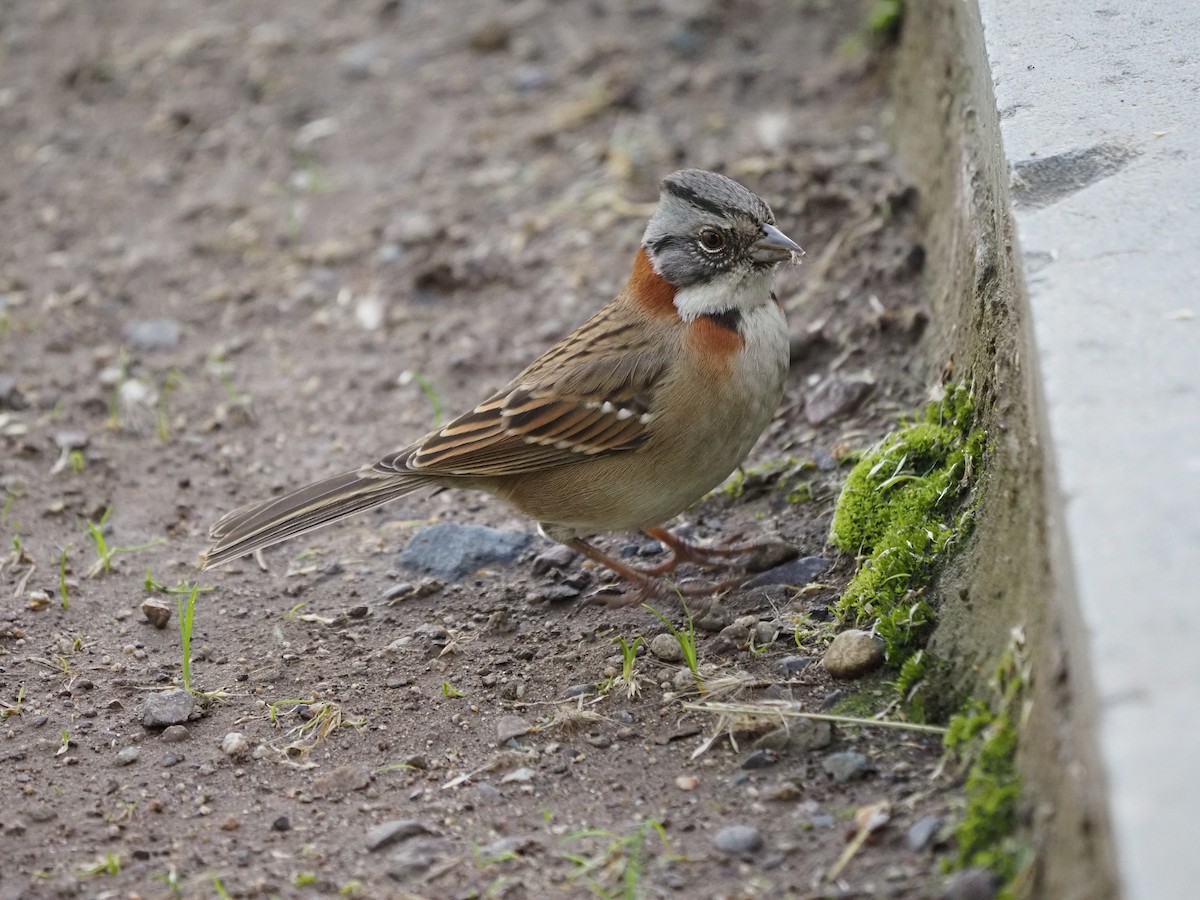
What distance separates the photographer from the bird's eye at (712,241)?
13.5 feet

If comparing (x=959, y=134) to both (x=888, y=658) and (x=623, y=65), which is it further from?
(x=623, y=65)

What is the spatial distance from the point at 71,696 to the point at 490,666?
1.14 m

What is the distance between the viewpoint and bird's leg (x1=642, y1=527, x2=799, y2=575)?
409cm

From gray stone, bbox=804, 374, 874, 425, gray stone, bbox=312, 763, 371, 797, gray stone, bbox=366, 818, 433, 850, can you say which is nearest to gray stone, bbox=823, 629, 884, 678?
gray stone, bbox=366, 818, 433, 850

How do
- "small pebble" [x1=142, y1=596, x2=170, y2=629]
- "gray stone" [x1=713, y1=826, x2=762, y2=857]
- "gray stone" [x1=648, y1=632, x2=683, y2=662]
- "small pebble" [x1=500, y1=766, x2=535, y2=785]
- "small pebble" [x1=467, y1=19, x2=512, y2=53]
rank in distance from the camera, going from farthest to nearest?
1. "small pebble" [x1=467, y1=19, x2=512, y2=53]
2. "small pebble" [x1=142, y1=596, x2=170, y2=629]
3. "gray stone" [x1=648, y1=632, x2=683, y2=662]
4. "small pebble" [x1=500, y1=766, x2=535, y2=785]
5. "gray stone" [x1=713, y1=826, x2=762, y2=857]

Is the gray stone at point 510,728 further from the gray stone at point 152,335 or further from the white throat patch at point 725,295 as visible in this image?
the gray stone at point 152,335

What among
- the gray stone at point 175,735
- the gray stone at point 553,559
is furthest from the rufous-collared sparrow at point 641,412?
the gray stone at point 175,735

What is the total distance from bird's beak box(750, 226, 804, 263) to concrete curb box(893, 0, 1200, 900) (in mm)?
523

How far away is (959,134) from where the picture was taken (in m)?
4.61

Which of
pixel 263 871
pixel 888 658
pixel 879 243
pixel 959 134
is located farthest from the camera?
pixel 879 243

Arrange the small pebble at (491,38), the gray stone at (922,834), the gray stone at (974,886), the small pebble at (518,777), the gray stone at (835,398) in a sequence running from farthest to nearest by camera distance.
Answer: the small pebble at (491,38)
the gray stone at (835,398)
the small pebble at (518,777)
the gray stone at (922,834)
the gray stone at (974,886)

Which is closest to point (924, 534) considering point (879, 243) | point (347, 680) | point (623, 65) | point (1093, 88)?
point (1093, 88)

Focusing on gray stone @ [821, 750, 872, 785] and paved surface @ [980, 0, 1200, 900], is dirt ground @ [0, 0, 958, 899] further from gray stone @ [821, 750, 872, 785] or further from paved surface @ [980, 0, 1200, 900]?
paved surface @ [980, 0, 1200, 900]

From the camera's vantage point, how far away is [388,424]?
5539 millimetres
